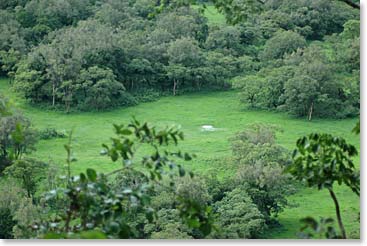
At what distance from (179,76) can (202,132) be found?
258 centimetres

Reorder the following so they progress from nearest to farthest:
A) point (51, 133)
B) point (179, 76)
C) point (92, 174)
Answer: point (92, 174)
point (51, 133)
point (179, 76)

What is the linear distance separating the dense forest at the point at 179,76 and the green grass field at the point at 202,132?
0.13 meters

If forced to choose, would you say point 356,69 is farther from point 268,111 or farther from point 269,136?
point 269,136

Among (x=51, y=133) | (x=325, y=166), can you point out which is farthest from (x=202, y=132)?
(x=325, y=166)

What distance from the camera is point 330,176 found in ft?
4.65

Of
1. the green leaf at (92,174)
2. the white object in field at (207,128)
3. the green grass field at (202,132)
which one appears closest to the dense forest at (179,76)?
the green grass field at (202,132)

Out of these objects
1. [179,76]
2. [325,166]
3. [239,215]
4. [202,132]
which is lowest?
[239,215]

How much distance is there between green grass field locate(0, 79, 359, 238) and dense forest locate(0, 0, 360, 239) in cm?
13

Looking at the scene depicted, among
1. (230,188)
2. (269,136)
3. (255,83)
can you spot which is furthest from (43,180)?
(255,83)

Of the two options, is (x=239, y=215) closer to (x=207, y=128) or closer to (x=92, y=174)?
(x=207, y=128)

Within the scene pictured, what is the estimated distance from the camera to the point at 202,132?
23.7 feet

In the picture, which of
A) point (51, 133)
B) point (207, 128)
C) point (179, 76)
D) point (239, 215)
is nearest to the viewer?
point (239, 215)

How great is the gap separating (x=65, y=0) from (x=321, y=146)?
10.5 metres

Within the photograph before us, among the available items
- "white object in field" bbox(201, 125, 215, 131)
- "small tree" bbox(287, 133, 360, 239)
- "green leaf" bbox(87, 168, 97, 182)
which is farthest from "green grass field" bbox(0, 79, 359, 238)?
"green leaf" bbox(87, 168, 97, 182)
